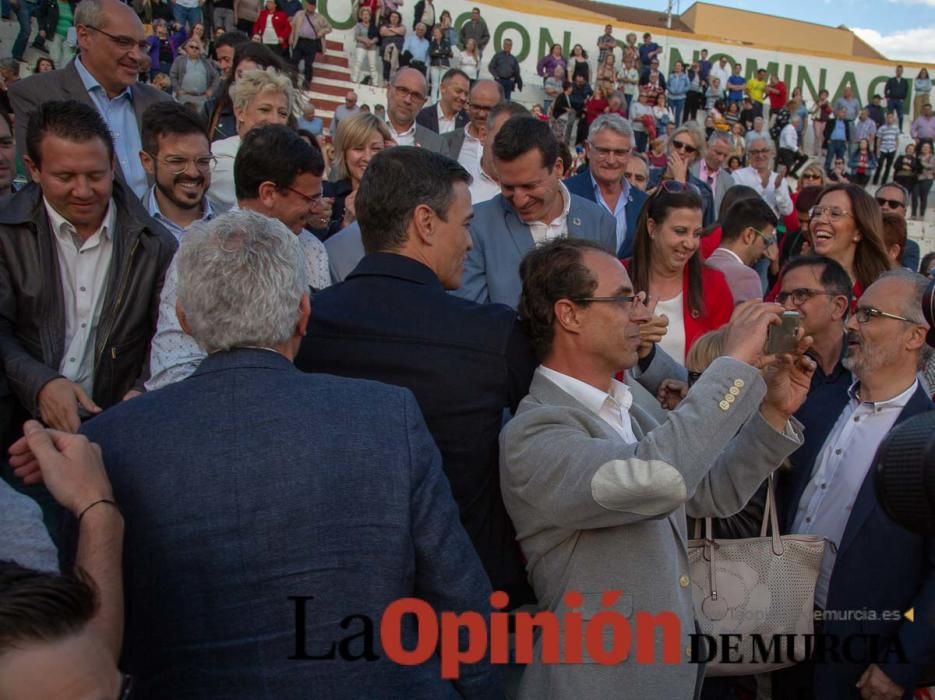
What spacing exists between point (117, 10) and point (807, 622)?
380cm

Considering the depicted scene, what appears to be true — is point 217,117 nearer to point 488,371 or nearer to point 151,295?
point 151,295

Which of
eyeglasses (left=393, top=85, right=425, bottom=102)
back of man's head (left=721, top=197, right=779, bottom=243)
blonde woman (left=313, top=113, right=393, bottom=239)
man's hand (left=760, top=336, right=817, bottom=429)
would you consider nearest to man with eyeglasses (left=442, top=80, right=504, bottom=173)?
eyeglasses (left=393, top=85, right=425, bottom=102)

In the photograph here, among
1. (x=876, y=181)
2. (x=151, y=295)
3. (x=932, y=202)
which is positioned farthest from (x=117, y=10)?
(x=932, y=202)

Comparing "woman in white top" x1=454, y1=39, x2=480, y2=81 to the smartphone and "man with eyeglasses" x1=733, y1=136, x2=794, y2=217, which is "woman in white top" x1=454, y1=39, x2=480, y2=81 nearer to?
"man with eyeglasses" x1=733, y1=136, x2=794, y2=217

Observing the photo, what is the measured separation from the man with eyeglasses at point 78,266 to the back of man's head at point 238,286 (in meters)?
1.05

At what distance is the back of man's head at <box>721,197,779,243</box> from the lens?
4875 mm

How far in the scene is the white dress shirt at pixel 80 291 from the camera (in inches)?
107

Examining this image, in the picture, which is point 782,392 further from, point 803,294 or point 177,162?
point 177,162

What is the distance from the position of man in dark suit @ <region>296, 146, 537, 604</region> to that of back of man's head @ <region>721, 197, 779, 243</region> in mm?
2964

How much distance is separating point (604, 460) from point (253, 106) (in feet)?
9.77

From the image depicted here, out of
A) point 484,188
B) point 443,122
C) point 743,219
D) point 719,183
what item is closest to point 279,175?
point 484,188

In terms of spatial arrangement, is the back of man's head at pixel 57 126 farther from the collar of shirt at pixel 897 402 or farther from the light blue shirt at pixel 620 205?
the light blue shirt at pixel 620 205

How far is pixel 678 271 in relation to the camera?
385 centimetres

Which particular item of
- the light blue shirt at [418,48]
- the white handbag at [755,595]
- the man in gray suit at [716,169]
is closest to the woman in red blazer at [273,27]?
the light blue shirt at [418,48]
